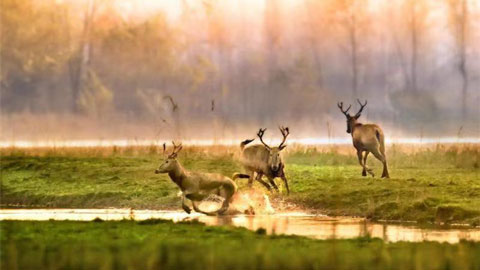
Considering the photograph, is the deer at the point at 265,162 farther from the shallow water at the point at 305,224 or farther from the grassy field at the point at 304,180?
A: the shallow water at the point at 305,224

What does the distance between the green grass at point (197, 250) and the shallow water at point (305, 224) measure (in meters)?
1.27

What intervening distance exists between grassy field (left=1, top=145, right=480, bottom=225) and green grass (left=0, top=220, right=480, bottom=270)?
6897 mm

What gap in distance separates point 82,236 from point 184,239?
5.50ft

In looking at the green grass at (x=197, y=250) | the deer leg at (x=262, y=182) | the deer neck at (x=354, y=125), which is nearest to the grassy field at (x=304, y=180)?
the deer leg at (x=262, y=182)

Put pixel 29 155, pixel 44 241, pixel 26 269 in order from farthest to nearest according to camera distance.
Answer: pixel 29 155 → pixel 44 241 → pixel 26 269

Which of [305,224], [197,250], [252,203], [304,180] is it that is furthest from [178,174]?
[197,250]

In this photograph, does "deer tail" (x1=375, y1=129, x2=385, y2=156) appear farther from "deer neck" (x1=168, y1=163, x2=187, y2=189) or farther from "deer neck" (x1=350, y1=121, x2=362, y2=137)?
"deer neck" (x1=168, y1=163, x2=187, y2=189)

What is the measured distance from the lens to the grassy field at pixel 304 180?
25.5 m

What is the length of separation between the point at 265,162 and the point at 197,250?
13.7 meters

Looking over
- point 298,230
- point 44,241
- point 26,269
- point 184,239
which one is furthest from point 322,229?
point 26,269

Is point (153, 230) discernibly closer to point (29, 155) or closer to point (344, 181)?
point (344, 181)

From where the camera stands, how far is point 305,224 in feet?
73.5

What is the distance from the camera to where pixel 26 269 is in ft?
46.5

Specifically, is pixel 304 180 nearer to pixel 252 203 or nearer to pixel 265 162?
pixel 265 162
